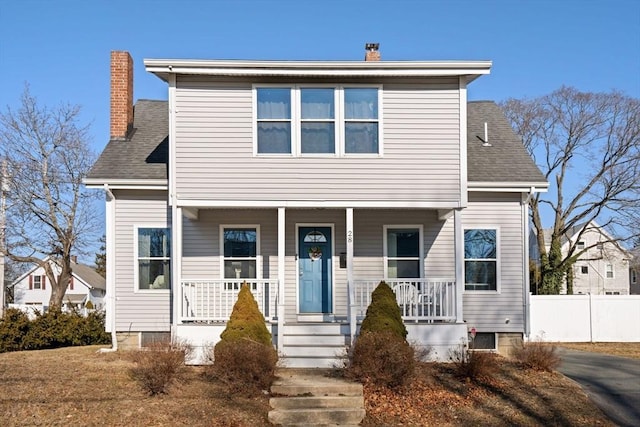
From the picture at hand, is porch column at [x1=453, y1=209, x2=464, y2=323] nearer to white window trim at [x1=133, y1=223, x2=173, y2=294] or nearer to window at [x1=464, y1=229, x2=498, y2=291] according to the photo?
window at [x1=464, y1=229, x2=498, y2=291]

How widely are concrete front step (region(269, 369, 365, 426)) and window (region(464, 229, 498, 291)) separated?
564 centimetres

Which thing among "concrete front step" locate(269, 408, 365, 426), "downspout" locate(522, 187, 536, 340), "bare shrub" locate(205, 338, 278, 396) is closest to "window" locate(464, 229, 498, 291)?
"downspout" locate(522, 187, 536, 340)

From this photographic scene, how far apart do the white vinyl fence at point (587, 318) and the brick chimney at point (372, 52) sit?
32.5 ft

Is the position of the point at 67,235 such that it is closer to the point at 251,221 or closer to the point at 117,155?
the point at 117,155

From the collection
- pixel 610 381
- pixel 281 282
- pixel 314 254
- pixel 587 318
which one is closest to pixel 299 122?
pixel 314 254

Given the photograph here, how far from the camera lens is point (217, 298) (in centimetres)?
1547

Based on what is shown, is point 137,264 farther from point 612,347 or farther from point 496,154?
point 612,347

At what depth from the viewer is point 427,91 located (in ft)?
48.3

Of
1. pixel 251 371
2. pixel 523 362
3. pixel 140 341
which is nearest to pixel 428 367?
pixel 523 362

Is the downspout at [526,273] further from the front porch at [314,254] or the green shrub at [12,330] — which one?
the green shrub at [12,330]

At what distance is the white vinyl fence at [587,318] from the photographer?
72.6 feet

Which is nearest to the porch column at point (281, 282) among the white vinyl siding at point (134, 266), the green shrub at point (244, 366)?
the green shrub at point (244, 366)

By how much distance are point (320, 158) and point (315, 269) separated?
2.87 metres

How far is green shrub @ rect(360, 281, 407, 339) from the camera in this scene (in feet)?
41.5
